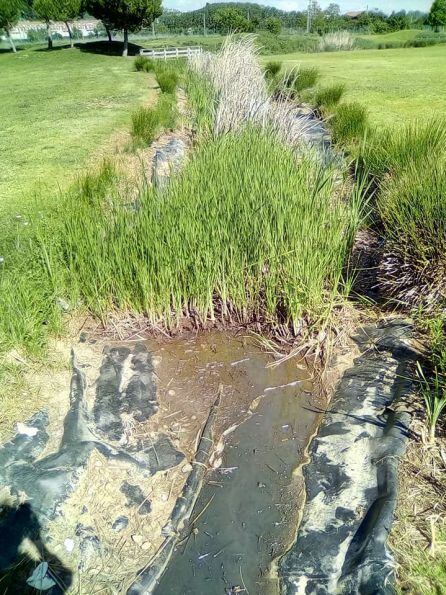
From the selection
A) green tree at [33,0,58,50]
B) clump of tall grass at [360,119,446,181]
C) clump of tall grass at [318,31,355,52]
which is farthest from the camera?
green tree at [33,0,58,50]

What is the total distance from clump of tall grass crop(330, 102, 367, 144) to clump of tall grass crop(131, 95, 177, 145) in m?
2.32

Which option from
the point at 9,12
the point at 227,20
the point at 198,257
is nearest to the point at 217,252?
the point at 198,257

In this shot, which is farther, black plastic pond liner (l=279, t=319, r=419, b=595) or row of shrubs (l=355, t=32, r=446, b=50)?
row of shrubs (l=355, t=32, r=446, b=50)

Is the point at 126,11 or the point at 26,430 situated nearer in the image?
the point at 26,430

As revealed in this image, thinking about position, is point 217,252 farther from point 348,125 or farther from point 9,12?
point 9,12

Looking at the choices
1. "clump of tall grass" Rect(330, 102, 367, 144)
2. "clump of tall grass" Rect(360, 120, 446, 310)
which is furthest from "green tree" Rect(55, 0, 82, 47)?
"clump of tall grass" Rect(360, 120, 446, 310)

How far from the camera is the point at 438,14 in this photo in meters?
37.9

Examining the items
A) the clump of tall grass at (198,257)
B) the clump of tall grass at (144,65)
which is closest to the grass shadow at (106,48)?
the clump of tall grass at (144,65)

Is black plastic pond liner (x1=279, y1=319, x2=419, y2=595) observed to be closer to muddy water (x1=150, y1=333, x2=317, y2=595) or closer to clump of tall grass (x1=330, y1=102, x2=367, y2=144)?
muddy water (x1=150, y1=333, x2=317, y2=595)

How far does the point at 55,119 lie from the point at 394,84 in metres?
7.24

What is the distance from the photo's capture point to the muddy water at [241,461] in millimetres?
1870

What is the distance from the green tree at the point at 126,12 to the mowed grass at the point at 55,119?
6377 millimetres

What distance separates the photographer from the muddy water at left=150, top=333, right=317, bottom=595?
1870 mm

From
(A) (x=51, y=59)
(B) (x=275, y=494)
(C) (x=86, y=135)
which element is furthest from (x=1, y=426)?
(A) (x=51, y=59)
